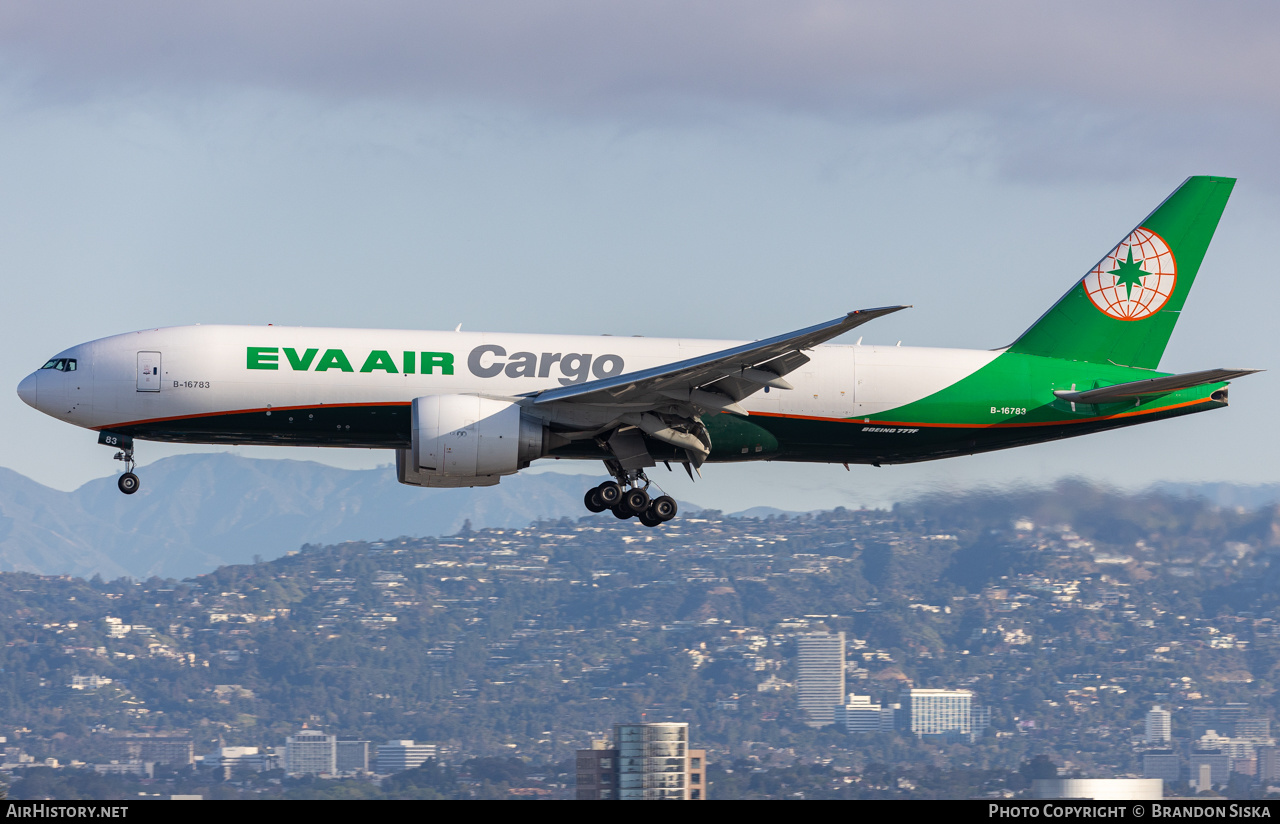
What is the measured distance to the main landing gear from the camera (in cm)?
3541

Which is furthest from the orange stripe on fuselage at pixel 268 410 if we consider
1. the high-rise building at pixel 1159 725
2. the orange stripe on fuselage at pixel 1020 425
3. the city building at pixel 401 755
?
the high-rise building at pixel 1159 725

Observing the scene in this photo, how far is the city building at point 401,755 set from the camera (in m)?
111

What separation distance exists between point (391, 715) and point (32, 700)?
36600mm

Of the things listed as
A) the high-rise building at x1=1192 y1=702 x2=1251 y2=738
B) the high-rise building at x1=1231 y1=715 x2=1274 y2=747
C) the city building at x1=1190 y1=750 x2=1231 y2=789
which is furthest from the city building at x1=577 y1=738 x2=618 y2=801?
the high-rise building at x1=1192 y1=702 x2=1251 y2=738

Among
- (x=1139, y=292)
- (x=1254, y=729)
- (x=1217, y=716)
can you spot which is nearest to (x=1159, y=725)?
(x=1217, y=716)

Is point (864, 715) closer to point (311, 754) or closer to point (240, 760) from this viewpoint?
point (311, 754)

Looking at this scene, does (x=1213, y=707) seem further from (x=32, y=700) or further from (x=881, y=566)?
(x=32, y=700)

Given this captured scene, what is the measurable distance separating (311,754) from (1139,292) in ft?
295

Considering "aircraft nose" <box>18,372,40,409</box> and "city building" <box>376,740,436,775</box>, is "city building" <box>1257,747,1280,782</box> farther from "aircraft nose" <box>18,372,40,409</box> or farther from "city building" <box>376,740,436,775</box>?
"aircraft nose" <box>18,372,40,409</box>

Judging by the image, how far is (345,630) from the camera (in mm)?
171625

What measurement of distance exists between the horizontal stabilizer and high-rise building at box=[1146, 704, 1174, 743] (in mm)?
92029

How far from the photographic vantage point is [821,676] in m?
140

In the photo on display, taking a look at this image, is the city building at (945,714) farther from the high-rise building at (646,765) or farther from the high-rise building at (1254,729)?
the high-rise building at (646,765)
